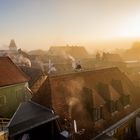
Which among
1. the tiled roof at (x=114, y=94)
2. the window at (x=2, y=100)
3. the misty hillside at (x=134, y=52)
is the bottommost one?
the window at (x=2, y=100)

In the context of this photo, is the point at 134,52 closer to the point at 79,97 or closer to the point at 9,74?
the point at 9,74

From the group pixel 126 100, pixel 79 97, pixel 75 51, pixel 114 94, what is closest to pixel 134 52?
pixel 75 51

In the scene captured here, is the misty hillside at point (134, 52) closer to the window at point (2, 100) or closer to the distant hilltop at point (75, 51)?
the distant hilltop at point (75, 51)

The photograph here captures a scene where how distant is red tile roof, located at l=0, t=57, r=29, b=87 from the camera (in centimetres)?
2609

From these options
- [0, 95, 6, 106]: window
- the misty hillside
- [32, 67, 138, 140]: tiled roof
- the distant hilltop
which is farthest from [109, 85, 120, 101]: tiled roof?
the distant hilltop

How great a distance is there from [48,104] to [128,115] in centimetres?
1012

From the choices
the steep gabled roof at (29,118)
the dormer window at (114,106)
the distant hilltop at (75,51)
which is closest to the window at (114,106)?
the dormer window at (114,106)

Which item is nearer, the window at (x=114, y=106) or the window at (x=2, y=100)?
the window at (x=114, y=106)

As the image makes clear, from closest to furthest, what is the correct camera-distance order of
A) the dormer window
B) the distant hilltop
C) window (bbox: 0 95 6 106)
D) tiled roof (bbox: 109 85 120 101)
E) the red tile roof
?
the dormer window < tiled roof (bbox: 109 85 120 101) < window (bbox: 0 95 6 106) < the red tile roof < the distant hilltop

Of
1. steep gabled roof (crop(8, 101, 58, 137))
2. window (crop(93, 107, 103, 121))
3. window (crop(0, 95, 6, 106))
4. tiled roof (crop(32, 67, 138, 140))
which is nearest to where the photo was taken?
steep gabled roof (crop(8, 101, 58, 137))

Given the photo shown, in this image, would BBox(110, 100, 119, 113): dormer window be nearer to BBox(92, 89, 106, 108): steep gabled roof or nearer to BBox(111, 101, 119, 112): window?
BBox(111, 101, 119, 112): window

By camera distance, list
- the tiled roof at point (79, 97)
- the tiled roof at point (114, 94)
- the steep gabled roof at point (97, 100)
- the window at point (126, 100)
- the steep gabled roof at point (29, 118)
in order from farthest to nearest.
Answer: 1. the window at point (126, 100)
2. the tiled roof at point (114, 94)
3. the steep gabled roof at point (97, 100)
4. the tiled roof at point (79, 97)
5. the steep gabled roof at point (29, 118)

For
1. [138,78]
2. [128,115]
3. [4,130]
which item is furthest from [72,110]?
[138,78]

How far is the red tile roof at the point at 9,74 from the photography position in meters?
26.1
